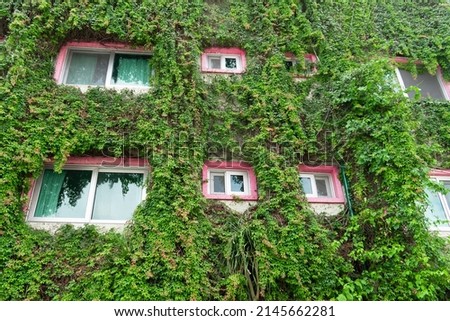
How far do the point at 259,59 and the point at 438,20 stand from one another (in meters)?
5.90

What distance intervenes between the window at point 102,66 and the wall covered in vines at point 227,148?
291 mm

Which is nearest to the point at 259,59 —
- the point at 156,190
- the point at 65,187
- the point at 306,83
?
the point at 306,83

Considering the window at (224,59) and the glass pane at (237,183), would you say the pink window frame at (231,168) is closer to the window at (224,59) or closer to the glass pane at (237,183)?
the glass pane at (237,183)

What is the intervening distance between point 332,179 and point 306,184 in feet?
2.06

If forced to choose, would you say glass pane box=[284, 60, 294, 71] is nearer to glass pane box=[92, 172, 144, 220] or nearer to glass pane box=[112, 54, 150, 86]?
glass pane box=[112, 54, 150, 86]

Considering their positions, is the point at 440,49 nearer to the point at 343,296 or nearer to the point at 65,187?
the point at 343,296

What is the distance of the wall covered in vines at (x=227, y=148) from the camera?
221 inches

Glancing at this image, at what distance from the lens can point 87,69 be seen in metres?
8.30

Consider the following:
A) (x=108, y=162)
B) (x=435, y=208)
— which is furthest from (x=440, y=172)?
(x=108, y=162)

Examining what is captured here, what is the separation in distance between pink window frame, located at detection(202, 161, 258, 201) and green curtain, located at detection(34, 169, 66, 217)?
118 inches

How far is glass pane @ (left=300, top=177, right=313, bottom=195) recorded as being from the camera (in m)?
7.11

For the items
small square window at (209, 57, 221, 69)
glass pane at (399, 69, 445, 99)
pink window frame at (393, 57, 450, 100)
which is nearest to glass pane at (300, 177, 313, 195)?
small square window at (209, 57, 221, 69)

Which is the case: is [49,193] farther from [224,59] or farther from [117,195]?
[224,59]

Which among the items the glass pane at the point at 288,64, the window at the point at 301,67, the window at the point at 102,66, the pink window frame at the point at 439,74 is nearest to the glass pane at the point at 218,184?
the window at the point at 102,66
